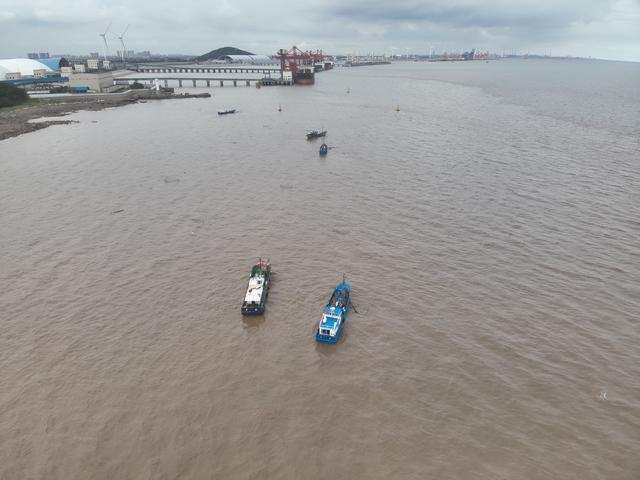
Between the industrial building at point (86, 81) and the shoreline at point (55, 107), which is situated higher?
the industrial building at point (86, 81)

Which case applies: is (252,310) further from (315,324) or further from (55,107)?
A: (55,107)

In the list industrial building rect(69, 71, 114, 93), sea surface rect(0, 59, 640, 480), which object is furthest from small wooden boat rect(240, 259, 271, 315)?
industrial building rect(69, 71, 114, 93)

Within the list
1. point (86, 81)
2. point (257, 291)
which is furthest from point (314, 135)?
point (86, 81)

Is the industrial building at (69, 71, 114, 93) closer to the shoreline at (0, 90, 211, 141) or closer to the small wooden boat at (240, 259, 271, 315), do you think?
the shoreline at (0, 90, 211, 141)

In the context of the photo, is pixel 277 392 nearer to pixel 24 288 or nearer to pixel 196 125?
pixel 24 288

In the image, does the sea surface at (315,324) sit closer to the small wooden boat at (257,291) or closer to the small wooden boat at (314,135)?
the small wooden boat at (257,291)

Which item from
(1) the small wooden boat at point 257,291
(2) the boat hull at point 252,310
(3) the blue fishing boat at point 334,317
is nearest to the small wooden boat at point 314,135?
(1) the small wooden boat at point 257,291
